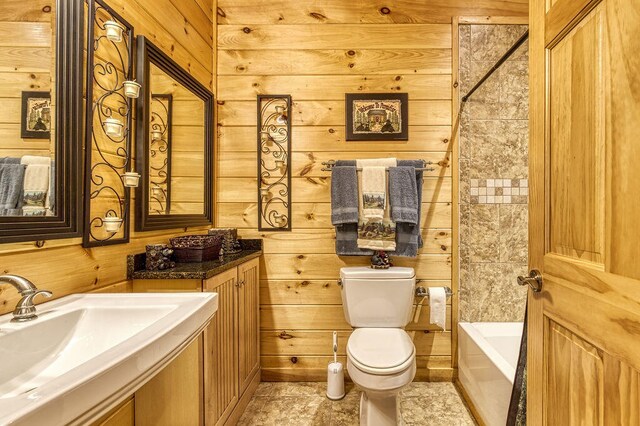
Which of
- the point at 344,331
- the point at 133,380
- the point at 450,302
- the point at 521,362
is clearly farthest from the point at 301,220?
the point at 133,380

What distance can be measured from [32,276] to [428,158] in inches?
79.9

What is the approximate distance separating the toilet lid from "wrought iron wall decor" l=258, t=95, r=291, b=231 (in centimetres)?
85

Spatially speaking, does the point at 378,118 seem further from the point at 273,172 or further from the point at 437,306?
the point at 437,306

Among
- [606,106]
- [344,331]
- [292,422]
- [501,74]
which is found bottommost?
[292,422]

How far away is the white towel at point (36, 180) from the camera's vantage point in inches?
35.8

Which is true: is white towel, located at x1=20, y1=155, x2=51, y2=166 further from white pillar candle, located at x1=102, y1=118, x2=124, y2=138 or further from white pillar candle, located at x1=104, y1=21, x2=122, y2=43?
Result: white pillar candle, located at x1=104, y1=21, x2=122, y2=43

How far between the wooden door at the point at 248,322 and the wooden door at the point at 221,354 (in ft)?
0.22

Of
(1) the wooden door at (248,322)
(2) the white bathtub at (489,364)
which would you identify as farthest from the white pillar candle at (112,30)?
(2) the white bathtub at (489,364)

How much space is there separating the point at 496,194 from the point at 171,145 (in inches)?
77.6

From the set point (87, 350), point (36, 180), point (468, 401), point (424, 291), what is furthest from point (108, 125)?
point (468, 401)

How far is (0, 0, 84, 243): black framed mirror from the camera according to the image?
0.86 m

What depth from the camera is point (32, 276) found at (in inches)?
36.4

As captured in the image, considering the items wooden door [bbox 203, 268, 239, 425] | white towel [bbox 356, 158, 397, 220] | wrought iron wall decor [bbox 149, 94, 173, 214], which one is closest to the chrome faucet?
wooden door [bbox 203, 268, 239, 425]

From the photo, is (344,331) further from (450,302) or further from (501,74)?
(501,74)
